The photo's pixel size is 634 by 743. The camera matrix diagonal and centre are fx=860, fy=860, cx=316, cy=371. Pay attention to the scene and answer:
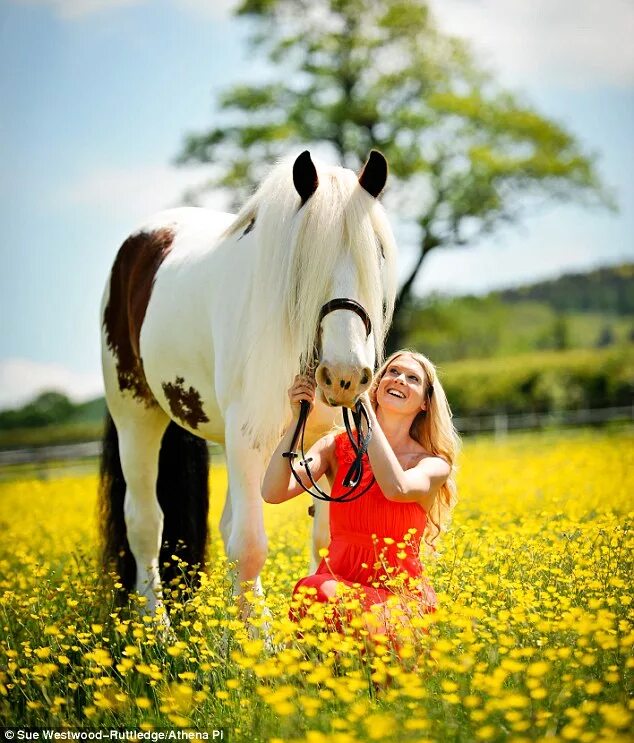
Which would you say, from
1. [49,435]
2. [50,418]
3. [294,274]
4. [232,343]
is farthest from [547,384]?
[294,274]

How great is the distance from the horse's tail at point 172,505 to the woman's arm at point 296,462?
1918 mm

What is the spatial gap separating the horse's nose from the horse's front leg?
2.89 feet

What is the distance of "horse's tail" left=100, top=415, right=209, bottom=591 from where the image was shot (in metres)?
5.82

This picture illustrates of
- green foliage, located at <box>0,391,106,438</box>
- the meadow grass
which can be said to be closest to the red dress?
the meadow grass

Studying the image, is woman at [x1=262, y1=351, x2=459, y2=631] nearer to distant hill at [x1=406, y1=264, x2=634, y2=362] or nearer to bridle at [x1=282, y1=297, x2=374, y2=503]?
bridle at [x1=282, y1=297, x2=374, y2=503]

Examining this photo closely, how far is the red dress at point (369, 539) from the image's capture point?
12.4ft

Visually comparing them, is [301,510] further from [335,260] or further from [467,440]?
[467,440]

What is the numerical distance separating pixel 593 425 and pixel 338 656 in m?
22.8

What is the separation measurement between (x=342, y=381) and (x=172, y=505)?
294 cm

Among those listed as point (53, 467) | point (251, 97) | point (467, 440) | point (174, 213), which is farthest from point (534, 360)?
point (174, 213)

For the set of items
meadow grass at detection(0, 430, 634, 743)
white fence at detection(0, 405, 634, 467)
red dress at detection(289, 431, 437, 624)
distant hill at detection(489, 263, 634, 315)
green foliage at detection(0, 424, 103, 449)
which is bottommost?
green foliage at detection(0, 424, 103, 449)

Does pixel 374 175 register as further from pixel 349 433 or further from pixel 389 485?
pixel 389 485

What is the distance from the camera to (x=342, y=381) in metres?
3.30

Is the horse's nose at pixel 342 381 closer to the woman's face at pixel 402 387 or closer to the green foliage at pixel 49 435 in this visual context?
the woman's face at pixel 402 387
